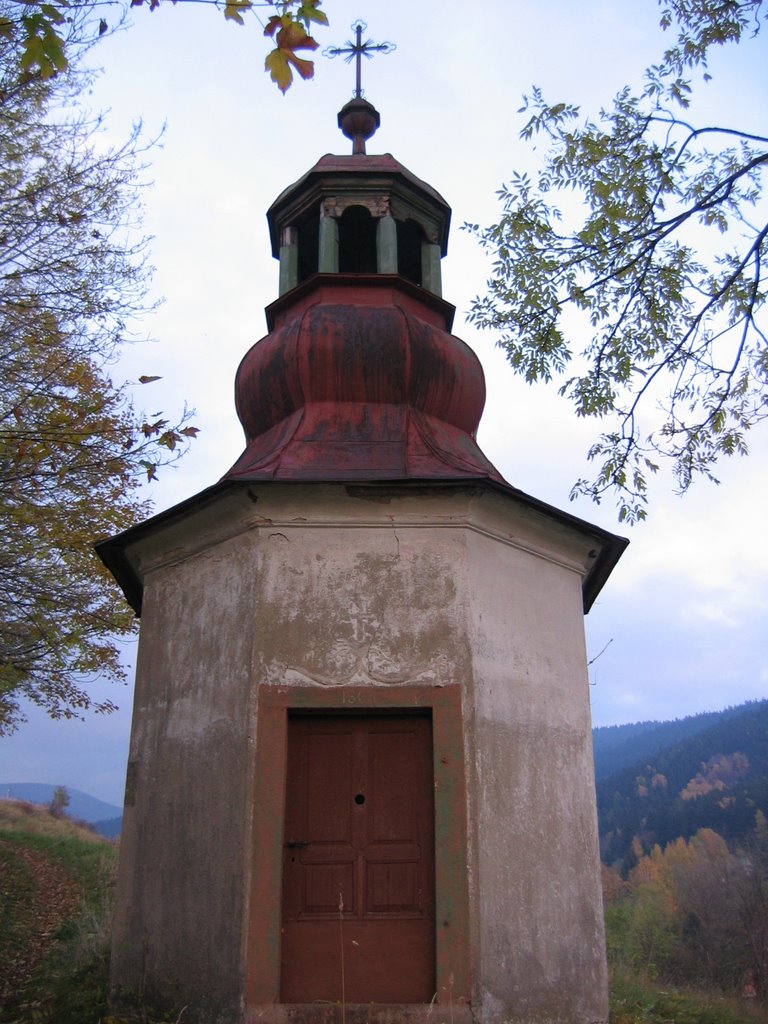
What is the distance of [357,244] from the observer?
449 inches

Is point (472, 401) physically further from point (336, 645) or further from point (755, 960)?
point (755, 960)

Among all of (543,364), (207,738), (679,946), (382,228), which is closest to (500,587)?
(543,364)

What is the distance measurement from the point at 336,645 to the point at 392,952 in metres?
2.11

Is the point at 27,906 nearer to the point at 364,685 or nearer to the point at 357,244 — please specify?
the point at 364,685

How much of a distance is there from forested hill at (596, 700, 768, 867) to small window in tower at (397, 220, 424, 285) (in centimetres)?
7107

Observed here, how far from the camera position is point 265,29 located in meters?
4.49

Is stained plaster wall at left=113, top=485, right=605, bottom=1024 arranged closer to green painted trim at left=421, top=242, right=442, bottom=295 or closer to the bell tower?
the bell tower

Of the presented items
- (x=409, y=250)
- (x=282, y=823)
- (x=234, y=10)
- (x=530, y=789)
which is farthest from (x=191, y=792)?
(x=409, y=250)

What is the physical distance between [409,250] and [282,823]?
6.94 metres

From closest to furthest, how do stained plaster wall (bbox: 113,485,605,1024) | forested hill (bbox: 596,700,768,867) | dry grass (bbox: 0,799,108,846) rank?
1. stained plaster wall (bbox: 113,485,605,1024)
2. dry grass (bbox: 0,799,108,846)
3. forested hill (bbox: 596,700,768,867)

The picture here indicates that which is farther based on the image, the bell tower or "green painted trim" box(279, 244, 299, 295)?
"green painted trim" box(279, 244, 299, 295)

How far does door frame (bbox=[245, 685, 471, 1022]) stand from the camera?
6.40 metres

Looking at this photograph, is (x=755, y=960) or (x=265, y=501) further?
(x=755, y=960)

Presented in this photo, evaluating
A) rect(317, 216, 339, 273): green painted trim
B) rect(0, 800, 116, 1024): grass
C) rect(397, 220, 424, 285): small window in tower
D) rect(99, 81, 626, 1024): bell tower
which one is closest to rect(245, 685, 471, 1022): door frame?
rect(99, 81, 626, 1024): bell tower
